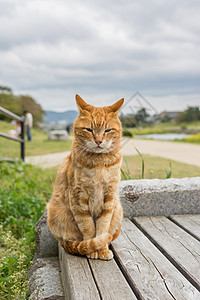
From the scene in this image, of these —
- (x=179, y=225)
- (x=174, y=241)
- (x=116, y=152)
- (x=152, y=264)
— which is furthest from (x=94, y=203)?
(x=179, y=225)

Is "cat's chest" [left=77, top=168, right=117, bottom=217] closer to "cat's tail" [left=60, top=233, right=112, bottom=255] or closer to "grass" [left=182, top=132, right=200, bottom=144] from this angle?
"cat's tail" [left=60, top=233, right=112, bottom=255]

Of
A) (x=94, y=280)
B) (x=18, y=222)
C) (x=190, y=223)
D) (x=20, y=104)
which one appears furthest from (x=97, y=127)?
(x=20, y=104)

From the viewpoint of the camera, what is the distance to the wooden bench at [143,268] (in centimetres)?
158

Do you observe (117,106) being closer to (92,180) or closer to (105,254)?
(92,180)

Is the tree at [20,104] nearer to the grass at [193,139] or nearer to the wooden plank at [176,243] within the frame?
the grass at [193,139]

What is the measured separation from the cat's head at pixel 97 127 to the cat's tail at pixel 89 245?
21.6 inches

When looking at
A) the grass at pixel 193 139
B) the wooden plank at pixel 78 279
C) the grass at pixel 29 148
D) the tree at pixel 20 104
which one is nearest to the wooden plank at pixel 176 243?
the wooden plank at pixel 78 279

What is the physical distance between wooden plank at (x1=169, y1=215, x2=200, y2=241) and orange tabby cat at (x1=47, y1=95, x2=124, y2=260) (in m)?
0.71

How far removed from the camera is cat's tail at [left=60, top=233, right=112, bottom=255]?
6.10ft

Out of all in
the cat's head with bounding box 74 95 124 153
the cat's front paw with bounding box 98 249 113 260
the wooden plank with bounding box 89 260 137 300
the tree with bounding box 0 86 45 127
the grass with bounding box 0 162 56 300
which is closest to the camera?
the wooden plank with bounding box 89 260 137 300

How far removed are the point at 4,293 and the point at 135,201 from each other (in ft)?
4.05

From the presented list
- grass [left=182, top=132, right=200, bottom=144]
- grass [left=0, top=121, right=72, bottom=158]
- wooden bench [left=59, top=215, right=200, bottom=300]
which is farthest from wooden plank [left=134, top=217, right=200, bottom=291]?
grass [left=182, top=132, right=200, bottom=144]

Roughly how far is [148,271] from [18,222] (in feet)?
6.47

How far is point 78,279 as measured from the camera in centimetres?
170
